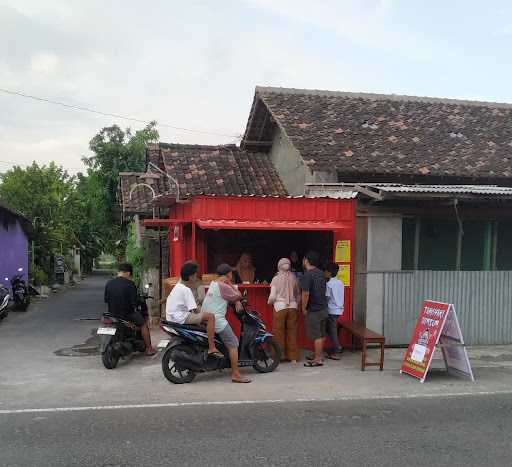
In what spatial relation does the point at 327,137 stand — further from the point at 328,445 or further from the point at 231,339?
the point at 328,445

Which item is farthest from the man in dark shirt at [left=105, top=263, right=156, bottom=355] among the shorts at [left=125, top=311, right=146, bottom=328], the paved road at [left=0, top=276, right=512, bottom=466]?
→ the paved road at [left=0, top=276, right=512, bottom=466]

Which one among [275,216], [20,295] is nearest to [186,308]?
[275,216]

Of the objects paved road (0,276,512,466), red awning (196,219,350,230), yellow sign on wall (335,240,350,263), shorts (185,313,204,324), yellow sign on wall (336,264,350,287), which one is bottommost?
paved road (0,276,512,466)

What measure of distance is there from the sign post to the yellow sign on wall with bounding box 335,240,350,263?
6.09 ft

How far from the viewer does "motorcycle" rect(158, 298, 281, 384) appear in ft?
23.0

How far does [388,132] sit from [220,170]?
172 inches

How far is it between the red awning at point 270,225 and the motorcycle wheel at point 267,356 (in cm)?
195

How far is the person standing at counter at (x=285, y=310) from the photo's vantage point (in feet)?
27.2

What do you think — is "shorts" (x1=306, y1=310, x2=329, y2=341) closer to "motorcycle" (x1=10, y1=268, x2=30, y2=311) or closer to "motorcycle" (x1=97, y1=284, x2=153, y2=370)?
"motorcycle" (x1=97, y1=284, x2=153, y2=370)

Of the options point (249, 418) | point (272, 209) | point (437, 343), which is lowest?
point (249, 418)

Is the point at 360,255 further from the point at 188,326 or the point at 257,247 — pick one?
the point at 188,326

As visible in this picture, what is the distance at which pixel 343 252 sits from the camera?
364 inches

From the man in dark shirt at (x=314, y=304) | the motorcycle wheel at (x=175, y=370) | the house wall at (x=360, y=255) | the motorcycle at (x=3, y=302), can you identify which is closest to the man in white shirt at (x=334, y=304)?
the man in dark shirt at (x=314, y=304)

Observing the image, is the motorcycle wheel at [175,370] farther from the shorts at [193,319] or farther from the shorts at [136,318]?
the shorts at [136,318]
